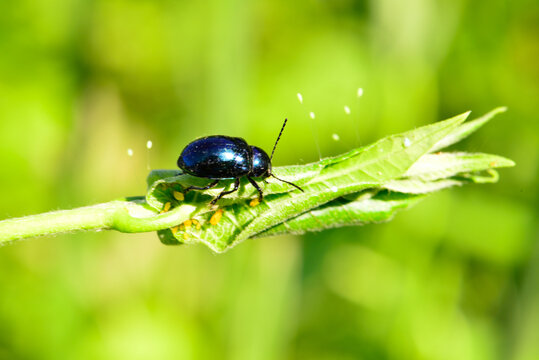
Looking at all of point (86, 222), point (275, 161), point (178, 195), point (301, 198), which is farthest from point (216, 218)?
point (275, 161)

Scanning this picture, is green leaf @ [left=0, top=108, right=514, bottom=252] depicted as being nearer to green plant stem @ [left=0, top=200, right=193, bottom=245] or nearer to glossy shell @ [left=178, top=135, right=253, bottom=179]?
green plant stem @ [left=0, top=200, right=193, bottom=245]

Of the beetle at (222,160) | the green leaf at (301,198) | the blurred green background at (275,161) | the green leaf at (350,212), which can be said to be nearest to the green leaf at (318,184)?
the green leaf at (301,198)

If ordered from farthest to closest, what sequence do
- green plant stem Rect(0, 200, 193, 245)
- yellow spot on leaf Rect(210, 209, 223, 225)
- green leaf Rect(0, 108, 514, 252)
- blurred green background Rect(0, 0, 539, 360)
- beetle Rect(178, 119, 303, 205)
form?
1. blurred green background Rect(0, 0, 539, 360)
2. beetle Rect(178, 119, 303, 205)
3. yellow spot on leaf Rect(210, 209, 223, 225)
4. green leaf Rect(0, 108, 514, 252)
5. green plant stem Rect(0, 200, 193, 245)

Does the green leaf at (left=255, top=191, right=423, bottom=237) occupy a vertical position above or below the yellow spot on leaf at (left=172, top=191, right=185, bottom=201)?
below

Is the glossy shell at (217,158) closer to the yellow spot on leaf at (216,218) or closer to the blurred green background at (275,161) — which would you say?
the yellow spot on leaf at (216,218)

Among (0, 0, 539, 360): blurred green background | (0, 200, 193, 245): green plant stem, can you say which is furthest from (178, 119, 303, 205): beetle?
(0, 0, 539, 360): blurred green background

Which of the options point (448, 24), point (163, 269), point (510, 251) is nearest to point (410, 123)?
point (448, 24)
